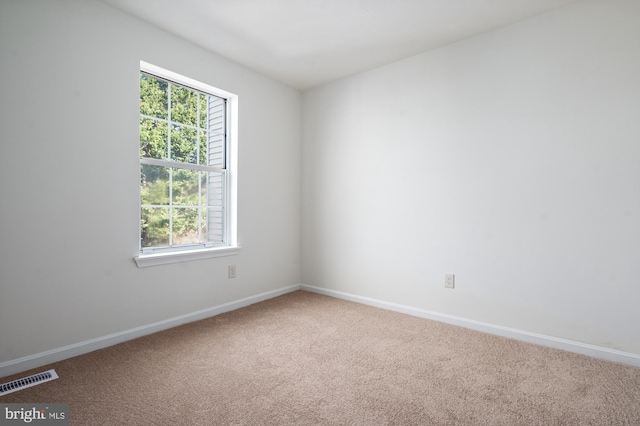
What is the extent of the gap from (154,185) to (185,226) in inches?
18.0

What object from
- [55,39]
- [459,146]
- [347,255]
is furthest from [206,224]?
[459,146]

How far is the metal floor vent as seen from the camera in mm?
1764

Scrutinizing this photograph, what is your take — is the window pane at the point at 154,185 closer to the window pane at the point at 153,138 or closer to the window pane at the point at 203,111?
the window pane at the point at 153,138

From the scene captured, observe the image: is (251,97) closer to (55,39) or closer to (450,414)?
(55,39)

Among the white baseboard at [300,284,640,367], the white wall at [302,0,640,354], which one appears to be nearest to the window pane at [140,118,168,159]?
the white wall at [302,0,640,354]

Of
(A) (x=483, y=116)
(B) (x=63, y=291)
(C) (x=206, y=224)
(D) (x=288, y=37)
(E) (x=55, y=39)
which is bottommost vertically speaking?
(B) (x=63, y=291)

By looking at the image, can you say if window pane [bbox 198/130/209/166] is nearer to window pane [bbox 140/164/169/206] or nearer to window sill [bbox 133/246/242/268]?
window pane [bbox 140/164/169/206]

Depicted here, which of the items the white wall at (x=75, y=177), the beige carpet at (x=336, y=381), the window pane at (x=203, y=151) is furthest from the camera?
the window pane at (x=203, y=151)

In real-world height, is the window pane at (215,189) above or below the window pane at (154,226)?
above

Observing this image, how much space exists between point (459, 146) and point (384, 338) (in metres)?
1.74

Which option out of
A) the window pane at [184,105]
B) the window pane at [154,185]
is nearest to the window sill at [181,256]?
the window pane at [154,185]

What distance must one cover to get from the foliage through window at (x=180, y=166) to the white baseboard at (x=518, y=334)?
1.75 m

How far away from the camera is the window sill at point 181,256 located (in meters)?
2.56

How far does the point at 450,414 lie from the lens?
63.2 inches
